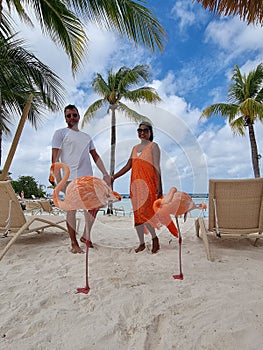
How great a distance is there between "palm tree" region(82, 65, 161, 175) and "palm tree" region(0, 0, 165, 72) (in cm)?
732

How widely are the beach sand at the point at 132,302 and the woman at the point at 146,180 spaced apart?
32 centimetres

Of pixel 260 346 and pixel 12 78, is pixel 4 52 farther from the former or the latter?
pixel 260 346

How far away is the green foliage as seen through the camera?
22.2 meters

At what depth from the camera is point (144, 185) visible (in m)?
2.73

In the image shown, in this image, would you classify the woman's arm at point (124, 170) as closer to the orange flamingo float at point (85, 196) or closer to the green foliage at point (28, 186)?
the orange flamingo float at point (85, 196)

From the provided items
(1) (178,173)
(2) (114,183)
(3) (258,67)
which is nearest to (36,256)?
(2) (114,183)

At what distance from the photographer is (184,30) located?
6098mm

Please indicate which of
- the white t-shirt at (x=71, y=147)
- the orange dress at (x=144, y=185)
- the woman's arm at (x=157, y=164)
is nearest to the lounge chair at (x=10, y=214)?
the white t-shirt at (x=71, y=147)

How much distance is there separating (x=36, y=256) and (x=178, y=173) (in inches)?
64.8

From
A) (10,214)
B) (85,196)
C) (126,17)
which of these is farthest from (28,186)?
(85,196)

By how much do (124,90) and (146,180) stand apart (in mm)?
11613

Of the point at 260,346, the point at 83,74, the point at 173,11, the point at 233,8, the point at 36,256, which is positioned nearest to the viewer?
the point at 260,346

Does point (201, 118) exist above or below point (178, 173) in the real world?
above

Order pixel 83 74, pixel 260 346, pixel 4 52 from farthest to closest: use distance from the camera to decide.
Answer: pixel 83 74
pixel 4 52
pixel 260 346
